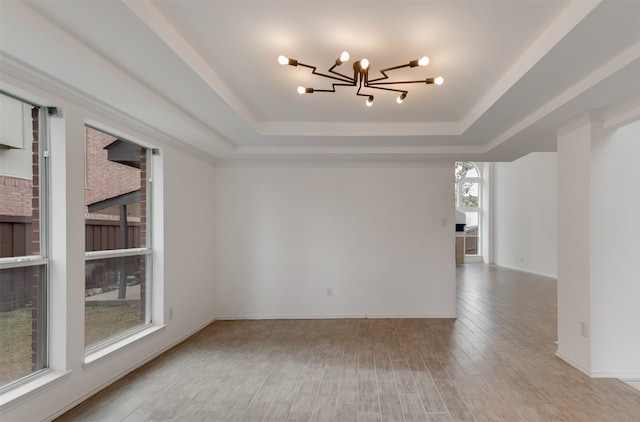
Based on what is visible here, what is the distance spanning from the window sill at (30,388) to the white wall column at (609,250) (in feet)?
14.4

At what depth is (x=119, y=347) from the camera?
324cm

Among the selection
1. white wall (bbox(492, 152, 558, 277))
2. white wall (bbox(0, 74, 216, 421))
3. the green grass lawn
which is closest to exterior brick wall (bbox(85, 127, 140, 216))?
white wall (bbox(0, 74, 216, 421))

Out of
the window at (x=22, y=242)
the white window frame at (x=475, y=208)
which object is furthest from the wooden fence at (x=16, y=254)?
the white window frame at (x=475, y=208)

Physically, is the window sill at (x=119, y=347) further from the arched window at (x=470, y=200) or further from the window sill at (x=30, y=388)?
the arched window at (x=470, y=200)

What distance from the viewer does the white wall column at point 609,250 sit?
322 centimetres

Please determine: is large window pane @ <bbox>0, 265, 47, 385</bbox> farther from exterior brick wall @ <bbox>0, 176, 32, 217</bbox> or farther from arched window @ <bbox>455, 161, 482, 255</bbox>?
arched window @ <bbox>455, 161, 482, 255</bbox>

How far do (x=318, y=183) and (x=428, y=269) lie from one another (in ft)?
7.03

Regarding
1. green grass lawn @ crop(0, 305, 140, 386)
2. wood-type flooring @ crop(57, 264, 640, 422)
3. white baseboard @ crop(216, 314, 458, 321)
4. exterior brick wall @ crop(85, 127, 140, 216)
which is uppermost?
exterior brick wall @ crop(85, 127, 140, 216)

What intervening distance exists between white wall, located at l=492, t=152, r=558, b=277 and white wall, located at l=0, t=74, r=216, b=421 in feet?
28.4

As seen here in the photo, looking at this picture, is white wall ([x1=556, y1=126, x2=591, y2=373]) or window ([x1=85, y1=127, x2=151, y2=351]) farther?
white wall ([x1=556, y1=126, x2=591, y2=373])

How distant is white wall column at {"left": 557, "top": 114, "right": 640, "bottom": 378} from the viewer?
3.22 metres

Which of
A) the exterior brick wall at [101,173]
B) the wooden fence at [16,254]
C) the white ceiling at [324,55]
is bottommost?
the wooden fence at [16,254]

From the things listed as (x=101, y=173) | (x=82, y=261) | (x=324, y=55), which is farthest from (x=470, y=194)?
(x=82, y=261)

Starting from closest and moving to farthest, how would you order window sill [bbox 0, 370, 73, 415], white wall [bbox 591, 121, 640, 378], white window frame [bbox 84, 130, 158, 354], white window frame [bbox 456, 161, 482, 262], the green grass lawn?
window sill [bbox 0, 370, 73, 415] < the green grass lawn < white window frame [bbox 84, 130, 158, 354] < white wall [bbox 591, 121, 640, 378] < white window frame [bbox 456, 161, 482, 262]
